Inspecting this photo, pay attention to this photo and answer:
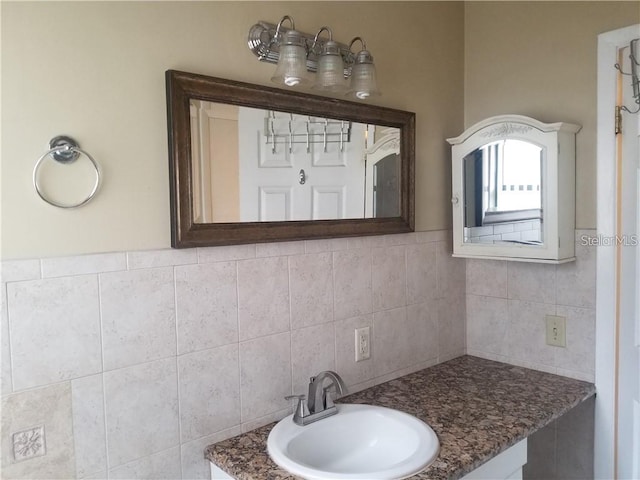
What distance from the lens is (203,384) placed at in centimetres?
139

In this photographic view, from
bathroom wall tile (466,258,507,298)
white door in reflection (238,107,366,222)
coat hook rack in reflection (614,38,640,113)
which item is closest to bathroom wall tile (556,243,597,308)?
bathroom wall tile (466,258,507,298)

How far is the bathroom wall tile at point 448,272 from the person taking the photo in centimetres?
207

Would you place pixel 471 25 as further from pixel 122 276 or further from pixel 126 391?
pixel 126 391

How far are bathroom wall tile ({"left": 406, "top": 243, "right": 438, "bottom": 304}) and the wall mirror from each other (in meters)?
0.12

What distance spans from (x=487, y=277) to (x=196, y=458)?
1.32 m

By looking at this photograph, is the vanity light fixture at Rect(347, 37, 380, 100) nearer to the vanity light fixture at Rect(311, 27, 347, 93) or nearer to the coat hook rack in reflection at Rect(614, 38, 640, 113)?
the vanity light fixture at Rect(311, 27, 347, 93)

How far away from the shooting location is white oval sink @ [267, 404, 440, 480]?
139cm

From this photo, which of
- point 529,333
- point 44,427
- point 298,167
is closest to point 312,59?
point 298,167

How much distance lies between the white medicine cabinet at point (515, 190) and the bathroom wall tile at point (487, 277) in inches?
6.6

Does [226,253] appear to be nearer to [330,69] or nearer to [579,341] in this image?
[330,69]

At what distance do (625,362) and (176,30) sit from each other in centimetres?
177

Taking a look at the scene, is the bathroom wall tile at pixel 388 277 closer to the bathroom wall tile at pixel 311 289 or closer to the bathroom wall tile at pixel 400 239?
the bathroom wall tile at pixel 400 239

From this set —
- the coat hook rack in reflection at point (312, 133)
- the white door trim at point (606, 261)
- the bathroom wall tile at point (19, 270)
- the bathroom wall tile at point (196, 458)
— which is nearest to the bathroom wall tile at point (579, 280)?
the white door trim at point (606, 261)

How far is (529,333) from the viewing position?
2.00 m
